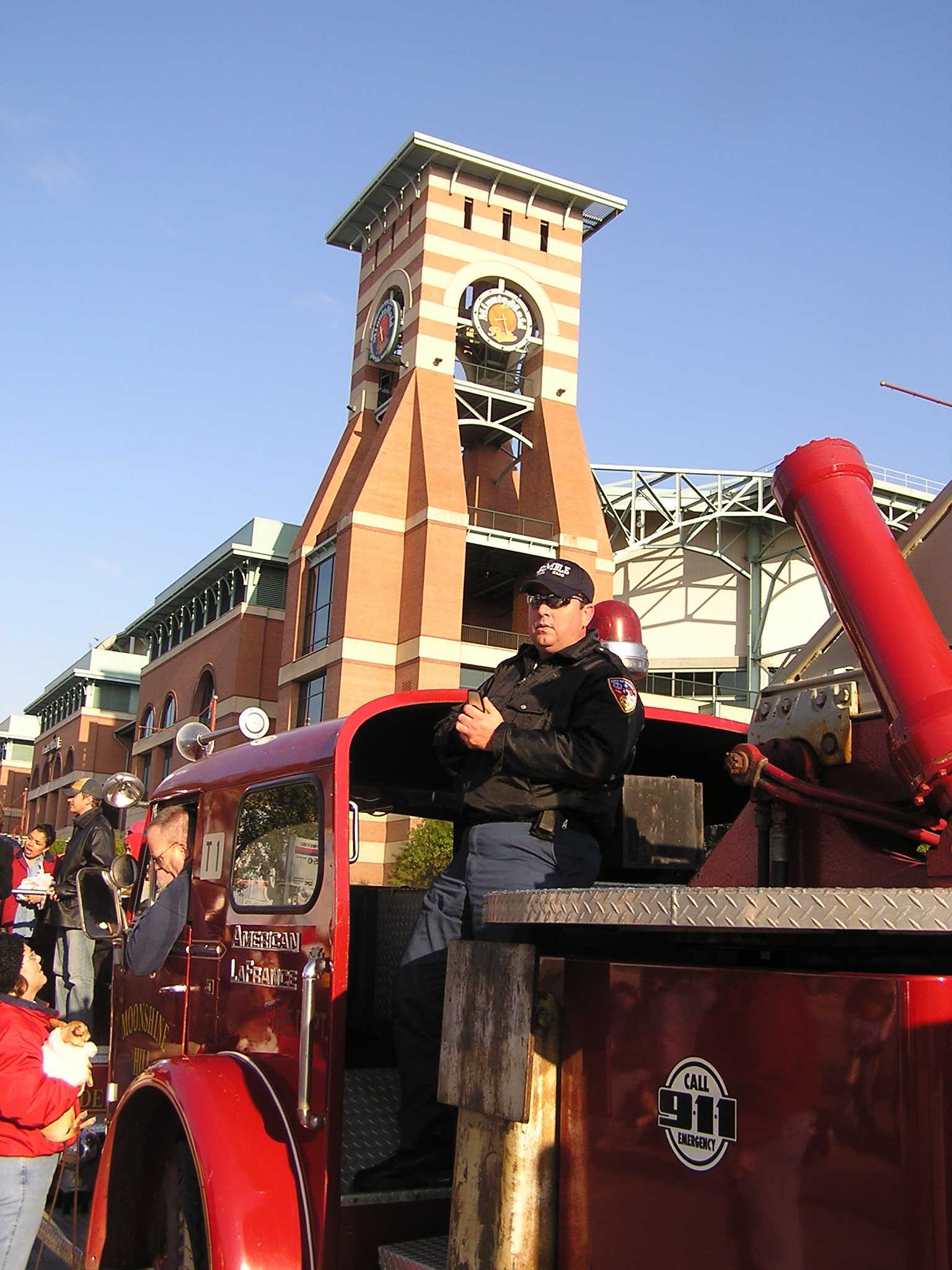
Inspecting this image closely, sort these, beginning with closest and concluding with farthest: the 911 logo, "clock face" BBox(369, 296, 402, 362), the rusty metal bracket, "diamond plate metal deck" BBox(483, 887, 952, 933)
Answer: "diamond plate metal deck" BBox(483, 887, 952, 933) → the 911 logo → the rusty metal bracket → "clock face" BBox(369, 296, 402, 362)

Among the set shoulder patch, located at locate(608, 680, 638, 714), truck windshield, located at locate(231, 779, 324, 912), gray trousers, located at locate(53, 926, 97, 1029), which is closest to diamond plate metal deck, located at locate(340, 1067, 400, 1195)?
truck windshield, located at locate(231, 779, 324, 912)

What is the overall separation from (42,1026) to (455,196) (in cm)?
3618

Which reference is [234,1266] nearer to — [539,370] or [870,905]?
[870,905]

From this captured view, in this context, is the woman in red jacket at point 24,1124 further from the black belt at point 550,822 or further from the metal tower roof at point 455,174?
the metal tower roof at point 455,174

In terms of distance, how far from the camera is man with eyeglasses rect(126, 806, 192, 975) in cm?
426

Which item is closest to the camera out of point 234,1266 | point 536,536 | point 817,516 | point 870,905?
point 870,905

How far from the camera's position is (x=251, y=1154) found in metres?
3.23

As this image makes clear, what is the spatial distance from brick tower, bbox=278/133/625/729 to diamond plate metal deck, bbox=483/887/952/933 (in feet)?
96.1

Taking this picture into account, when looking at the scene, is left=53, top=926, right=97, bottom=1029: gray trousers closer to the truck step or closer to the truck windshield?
the truck windshield

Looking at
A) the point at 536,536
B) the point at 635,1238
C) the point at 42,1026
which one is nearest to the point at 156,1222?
the point at 42,1026

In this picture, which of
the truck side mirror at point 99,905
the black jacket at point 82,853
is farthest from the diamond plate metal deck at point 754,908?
the black jacket at point 82,853

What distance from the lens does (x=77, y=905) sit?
23.6 feet

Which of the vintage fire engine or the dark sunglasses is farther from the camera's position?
the dark sunglasses

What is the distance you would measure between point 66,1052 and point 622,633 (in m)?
2.88
